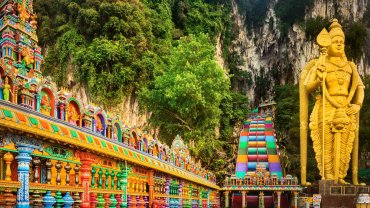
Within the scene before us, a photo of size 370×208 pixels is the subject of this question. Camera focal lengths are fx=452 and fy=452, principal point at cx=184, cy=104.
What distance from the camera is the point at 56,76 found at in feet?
77.0

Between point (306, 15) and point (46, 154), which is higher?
point (306, 15)

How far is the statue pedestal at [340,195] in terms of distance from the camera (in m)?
9.31

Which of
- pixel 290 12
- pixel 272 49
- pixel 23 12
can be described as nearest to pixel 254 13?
pixel 272 49

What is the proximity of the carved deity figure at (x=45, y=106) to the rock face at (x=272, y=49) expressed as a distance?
3349cm

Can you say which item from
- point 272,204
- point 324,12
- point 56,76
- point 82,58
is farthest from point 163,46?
point 324,12

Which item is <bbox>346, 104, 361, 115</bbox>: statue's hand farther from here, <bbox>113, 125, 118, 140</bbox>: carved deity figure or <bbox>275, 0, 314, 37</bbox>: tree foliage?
<bbox>275, 0, 314, 37</bbox>: tree foliage

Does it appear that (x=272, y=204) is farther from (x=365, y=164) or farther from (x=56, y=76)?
(x=56, y=76)

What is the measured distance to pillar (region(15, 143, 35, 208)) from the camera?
340 centimetres

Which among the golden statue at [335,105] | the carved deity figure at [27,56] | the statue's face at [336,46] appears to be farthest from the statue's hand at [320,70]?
the carved deity figure at [27,56]

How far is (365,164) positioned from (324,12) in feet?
64.0

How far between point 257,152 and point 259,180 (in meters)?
5.19

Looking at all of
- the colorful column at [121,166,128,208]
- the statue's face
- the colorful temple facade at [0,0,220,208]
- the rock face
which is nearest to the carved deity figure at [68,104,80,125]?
the colorful temple facade at [0,0,220,208]

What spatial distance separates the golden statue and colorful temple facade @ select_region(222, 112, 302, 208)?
2.10 m

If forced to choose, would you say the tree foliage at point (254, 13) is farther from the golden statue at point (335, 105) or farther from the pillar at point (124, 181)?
the pillar at point (124, 181)
